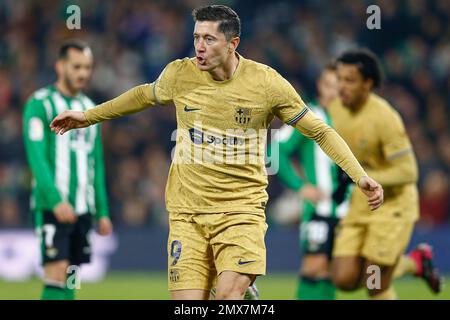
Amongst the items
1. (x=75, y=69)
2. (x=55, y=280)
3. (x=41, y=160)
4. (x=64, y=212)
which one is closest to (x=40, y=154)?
(x=41, y=160)

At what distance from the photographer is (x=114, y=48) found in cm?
1617

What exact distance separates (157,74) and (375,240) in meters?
7.70

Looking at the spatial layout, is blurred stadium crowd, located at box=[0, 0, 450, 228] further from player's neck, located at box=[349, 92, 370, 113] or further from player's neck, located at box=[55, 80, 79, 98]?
player's neck, located at box=[55, 80, 79, 98]

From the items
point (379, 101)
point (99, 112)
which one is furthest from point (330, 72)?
point (99, 112)

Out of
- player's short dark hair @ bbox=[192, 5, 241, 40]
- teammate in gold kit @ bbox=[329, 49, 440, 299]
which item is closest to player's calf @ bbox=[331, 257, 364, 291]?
teammate in gold kit @ bbox=[329, 49, 440, 299]

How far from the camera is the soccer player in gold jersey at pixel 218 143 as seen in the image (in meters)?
6.21

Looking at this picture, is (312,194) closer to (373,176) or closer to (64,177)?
(373,176)

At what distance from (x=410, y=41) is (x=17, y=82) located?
5.95 metres

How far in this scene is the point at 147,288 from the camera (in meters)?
12.2

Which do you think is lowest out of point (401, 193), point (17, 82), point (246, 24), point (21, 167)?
point (401, 193)

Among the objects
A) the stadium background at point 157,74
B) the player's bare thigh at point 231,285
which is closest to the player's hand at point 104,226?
the player's bare thigh at point 231,285

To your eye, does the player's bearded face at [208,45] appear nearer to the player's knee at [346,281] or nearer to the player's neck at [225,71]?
the player's neck at [225,71]

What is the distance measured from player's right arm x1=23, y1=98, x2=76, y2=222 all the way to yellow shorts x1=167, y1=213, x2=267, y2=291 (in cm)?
178

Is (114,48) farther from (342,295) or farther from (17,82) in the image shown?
(342,295)
